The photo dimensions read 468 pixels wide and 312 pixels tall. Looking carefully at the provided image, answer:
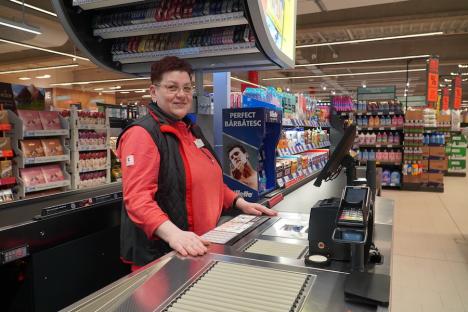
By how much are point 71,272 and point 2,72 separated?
17.8 meters

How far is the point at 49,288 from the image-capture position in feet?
6.07

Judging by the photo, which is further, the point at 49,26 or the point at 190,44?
the point at 49,26

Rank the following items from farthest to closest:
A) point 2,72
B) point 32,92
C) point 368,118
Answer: point 2,72 < point 368,118 < point 32,92

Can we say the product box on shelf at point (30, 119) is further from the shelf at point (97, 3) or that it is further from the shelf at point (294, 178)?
the shelf at point (294, 178)

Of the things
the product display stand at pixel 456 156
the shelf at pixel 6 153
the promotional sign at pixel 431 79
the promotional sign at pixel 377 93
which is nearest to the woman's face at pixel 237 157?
the shelf at pixel 6 153

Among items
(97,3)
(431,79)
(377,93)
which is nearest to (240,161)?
(97,3)

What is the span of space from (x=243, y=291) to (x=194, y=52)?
145cm

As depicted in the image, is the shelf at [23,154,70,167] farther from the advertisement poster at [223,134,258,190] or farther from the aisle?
the aisle

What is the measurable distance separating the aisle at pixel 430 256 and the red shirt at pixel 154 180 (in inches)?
96.4

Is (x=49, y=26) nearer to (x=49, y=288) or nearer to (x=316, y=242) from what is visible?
(x=49, y=288)

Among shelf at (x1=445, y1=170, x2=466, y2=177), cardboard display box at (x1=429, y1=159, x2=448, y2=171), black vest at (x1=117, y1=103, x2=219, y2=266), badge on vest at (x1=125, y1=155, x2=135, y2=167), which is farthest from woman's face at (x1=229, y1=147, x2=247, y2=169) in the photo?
shelf at (x1=445, y1=170, x2=466, y2=177)

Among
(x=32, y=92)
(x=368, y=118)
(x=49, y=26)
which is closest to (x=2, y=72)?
(x=49, y=26)

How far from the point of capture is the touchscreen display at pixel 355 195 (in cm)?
126

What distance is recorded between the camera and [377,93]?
A: 10523 millimetres
